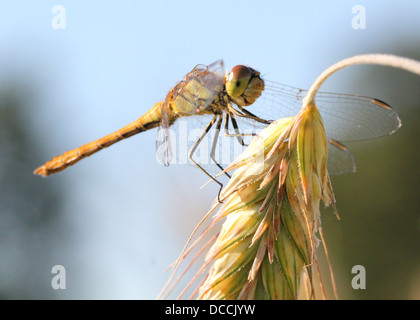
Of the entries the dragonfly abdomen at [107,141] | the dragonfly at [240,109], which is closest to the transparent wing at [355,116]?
the dragonfly at [240,109]

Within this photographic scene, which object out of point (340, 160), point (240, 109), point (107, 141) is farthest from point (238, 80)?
point (107, 141)

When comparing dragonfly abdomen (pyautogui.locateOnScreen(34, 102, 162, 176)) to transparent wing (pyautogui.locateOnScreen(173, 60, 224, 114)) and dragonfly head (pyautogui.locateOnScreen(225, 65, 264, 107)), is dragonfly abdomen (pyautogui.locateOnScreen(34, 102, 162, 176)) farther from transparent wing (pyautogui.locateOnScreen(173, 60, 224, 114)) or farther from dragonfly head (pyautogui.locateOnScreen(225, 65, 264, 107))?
dragonfly head (pyautogui.locateOnScreen(225, 65, 264, 107))

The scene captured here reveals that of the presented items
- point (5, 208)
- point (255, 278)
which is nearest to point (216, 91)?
point (255, 278)

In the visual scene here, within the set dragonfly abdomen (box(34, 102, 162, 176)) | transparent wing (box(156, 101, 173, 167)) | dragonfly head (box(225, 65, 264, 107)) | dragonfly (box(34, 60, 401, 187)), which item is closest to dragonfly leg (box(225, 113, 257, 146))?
dragonfly (box(34, 60, 401, 187))

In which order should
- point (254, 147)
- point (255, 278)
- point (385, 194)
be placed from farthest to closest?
1. point (385, 194)
2. point (254, 147)
3. point (255, 278)

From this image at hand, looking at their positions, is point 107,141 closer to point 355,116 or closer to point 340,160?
point 340,160
